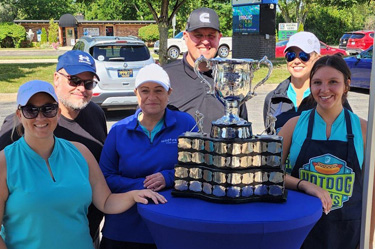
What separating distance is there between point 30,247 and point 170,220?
660 millimetres

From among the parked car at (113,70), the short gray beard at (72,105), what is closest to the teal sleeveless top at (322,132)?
the short gray beard at (72,105)

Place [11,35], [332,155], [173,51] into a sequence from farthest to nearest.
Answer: [11,35] < [173,51] < [332,155]

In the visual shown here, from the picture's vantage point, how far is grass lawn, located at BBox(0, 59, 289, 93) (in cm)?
1389

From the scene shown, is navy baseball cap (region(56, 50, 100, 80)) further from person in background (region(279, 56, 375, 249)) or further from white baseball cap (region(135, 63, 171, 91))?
person in background (region(279, 56, 375, 249))

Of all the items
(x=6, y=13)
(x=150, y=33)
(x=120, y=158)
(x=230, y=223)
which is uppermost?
(x=6, y=13)

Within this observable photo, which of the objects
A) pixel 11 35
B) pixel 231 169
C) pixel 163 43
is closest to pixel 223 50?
pixel 163 43

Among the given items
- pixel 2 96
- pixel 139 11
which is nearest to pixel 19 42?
pixel 139 11

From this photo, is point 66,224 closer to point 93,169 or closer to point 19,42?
point 93,169

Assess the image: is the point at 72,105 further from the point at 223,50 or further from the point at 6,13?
the point at 6,13

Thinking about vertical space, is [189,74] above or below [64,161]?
above

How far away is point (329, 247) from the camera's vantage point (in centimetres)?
237

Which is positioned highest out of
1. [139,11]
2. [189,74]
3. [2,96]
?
[139,11]

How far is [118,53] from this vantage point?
9484 mm

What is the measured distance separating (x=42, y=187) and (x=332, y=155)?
4.77ft
